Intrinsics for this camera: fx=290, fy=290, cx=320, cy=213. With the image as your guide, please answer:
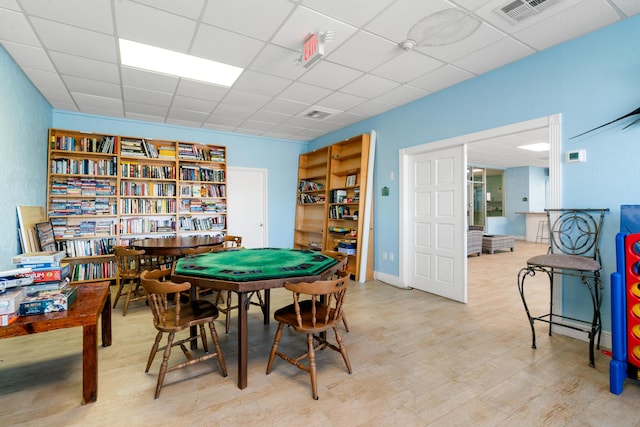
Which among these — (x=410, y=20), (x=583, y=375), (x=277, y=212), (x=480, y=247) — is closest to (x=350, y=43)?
(x=410, y=20)

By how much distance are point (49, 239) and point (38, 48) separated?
2.42m

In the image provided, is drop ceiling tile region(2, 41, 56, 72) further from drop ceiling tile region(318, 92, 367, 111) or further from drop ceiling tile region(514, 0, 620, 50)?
drop ceiling tile region(514, 0, 620, 50)

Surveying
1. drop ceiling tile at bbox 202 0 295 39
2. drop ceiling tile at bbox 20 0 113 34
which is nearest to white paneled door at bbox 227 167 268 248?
drop ceiling tile at bbox 20 0 113 34

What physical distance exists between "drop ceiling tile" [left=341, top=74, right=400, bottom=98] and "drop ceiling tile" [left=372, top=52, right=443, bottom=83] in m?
0.12

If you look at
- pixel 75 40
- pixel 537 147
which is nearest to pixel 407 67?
pixel 75 40

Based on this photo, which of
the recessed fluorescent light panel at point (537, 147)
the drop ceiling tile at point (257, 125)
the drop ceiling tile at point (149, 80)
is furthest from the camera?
the recessed fluorescent light panel at point (537, 147)

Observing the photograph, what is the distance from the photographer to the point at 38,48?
2852mm

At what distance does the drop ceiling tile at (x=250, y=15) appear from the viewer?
89.1 inches

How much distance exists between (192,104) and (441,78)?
355 centimetres

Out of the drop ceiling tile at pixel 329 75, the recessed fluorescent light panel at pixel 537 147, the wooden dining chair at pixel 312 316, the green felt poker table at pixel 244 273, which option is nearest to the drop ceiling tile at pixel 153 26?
the drop ceiling tile at pixel 329 75

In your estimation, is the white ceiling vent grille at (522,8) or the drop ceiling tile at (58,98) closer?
the white ceiling vent grille at (522,8)

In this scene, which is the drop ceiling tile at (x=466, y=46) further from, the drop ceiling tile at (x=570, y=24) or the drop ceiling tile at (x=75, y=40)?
the drop ceiling tile at (x=75, y=40)

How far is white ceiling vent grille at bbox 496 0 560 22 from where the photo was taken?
222 centimetres

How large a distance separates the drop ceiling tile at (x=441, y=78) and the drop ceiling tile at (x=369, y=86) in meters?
0.29
